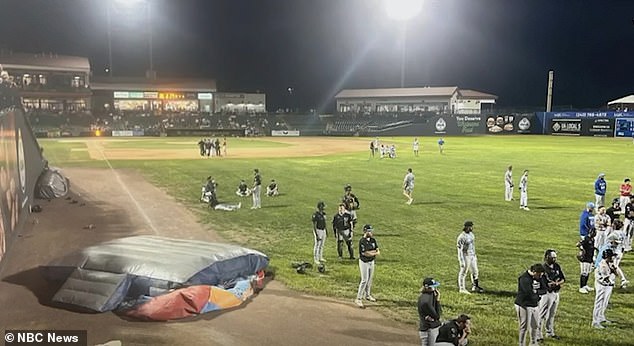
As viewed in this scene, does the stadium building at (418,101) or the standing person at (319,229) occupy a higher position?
the stadium building at (418,101)

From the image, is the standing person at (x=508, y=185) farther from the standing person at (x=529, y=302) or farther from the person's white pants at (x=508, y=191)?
the standing person at (x=529, y=302)

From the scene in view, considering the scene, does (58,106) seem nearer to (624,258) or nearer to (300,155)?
(300,155)

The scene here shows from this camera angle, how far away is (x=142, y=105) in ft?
301

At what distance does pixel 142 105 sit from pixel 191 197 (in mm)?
70527

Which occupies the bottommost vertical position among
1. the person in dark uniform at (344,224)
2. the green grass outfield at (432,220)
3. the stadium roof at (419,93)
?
the green grass outfield at (432,220)

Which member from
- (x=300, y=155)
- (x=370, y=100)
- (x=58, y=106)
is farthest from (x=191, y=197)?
(x=370, y=100)

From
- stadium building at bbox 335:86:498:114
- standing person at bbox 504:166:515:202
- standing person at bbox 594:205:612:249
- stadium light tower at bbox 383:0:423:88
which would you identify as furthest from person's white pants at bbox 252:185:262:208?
stadium building at bbox 335:86:498:114

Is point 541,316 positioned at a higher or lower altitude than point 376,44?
lower

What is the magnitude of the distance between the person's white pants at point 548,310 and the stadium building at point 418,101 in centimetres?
8062

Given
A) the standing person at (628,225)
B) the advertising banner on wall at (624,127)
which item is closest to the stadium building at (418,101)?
the advertising banner on wall at (624,127)

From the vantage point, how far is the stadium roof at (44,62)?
3068 inches

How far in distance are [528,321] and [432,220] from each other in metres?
12.2

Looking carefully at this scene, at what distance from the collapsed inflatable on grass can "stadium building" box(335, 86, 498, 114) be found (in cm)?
8007

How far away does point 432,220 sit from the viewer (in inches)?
854
